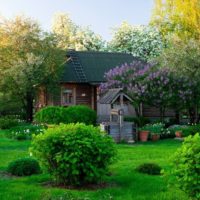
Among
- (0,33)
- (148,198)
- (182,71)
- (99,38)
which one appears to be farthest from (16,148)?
(99,38)

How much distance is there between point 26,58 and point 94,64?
23.4 feet

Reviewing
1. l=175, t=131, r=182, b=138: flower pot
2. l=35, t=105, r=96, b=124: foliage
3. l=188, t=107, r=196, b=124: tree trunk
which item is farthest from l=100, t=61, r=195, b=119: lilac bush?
l=175, t=131, r=182, b=138: flower pot

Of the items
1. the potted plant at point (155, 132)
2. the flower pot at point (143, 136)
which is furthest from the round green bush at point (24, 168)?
the potted plant at point (155, 132)

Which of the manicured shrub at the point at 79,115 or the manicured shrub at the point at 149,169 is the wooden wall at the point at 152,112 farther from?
the manicured shrub at the point at 149,169

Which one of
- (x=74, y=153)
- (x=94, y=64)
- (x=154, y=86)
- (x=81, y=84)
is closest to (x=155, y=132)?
(x=154, y=86)

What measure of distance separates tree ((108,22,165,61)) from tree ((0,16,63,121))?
22.7m

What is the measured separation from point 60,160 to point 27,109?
26.1 metres

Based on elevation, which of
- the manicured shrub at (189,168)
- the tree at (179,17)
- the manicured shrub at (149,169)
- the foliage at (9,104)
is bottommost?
the manicured shrub at (149,169)

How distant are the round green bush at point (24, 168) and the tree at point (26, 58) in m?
20.3

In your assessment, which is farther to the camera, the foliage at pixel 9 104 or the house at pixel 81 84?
the house at pixel 81 84

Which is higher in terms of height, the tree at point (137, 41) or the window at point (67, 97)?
the tree at point (137, 41)

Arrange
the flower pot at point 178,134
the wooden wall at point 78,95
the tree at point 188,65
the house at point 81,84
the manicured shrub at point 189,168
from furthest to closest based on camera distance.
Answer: the wooden wall at point 78,95 < the house at point 81,84 < the tree at point 188,65 < the flower pot at point 178,134 < the manicured shrub at point 189,168

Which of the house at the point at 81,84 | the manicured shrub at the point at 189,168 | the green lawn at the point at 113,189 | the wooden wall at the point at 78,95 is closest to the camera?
the manicured shrub at the point at 189,168

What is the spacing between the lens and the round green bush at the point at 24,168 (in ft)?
36.5
